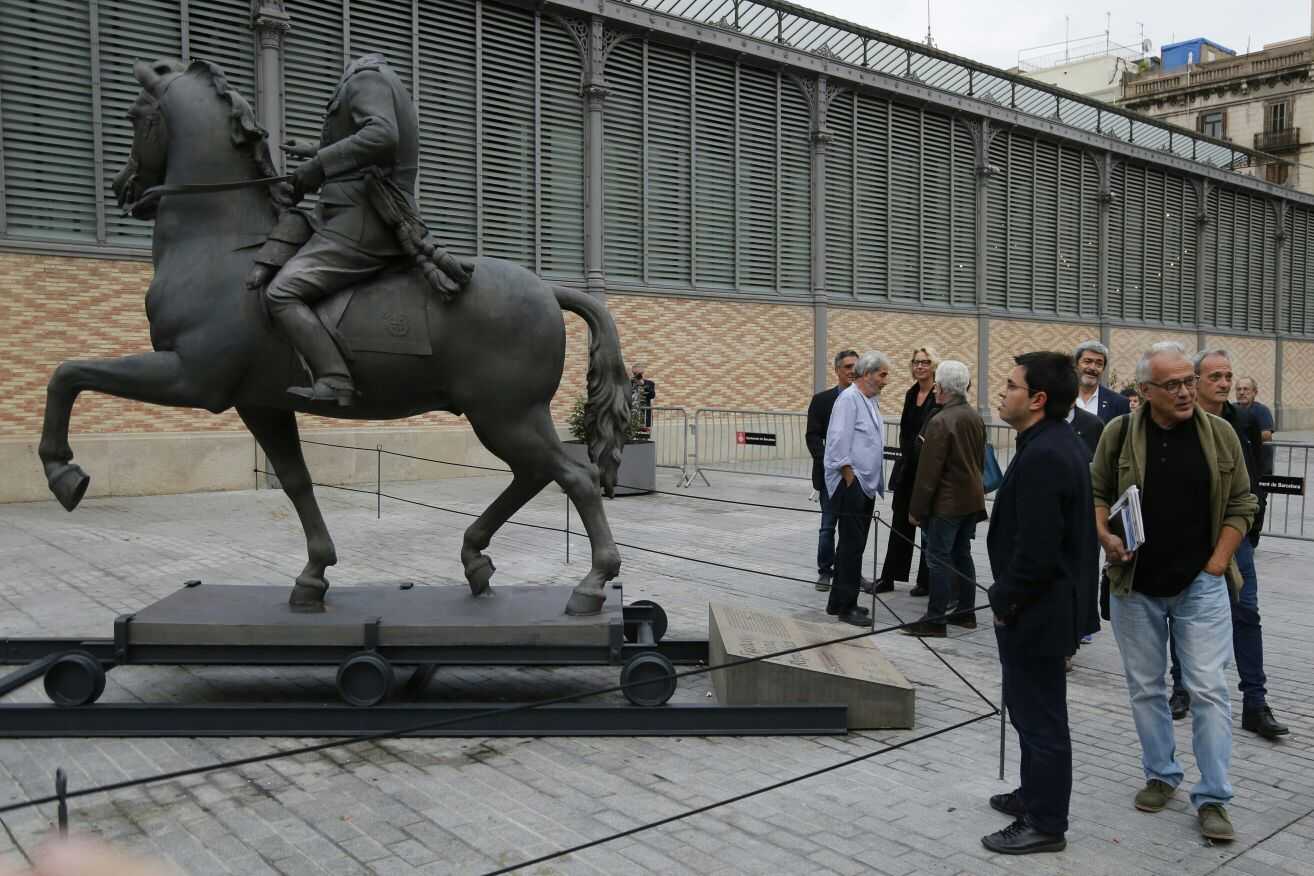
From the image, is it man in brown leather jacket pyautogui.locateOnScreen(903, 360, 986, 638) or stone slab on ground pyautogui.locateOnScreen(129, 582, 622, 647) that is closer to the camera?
stone slab on ground pyautogui.locateOnScreen(129, 582, 622, 647)

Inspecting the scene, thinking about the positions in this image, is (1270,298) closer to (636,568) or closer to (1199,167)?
Answer: (1199,167)

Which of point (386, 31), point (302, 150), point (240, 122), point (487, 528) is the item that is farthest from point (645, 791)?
point (386, 31)

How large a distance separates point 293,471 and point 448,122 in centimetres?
1173

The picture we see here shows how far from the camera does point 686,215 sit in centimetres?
1931

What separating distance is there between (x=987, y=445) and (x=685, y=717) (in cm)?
389

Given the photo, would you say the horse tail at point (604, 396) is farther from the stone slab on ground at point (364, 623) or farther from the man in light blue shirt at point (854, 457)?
the man in light blue shirt at point (854, 457)

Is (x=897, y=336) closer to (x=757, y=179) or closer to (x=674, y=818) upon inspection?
(x=757, y=179)

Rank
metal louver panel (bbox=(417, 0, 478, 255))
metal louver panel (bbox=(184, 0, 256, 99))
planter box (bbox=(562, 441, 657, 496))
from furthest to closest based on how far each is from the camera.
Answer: metal louver panel (bbox=(417, 0, 478, 255))
planter box (bbox=(562, 441, 657, 496))
metal louver panel (bbox=(184, 0, 256, 99))

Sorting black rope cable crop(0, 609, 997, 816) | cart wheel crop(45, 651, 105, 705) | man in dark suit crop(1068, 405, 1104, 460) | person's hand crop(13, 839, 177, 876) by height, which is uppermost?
man in dark suit crop(1068, 405, 1104, 460)

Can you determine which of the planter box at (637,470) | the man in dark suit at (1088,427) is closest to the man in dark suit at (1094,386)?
the man in dark suit at (1088,427)

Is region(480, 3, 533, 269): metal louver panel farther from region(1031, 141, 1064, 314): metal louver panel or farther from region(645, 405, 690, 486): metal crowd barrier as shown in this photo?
region(1031, 141, 1064, 314): metal louver panel

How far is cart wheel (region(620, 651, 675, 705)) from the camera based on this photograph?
5262 mm

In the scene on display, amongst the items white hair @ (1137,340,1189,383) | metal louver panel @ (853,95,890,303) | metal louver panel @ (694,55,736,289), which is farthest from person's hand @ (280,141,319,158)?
metal louver panel @ (853,95,890,303)

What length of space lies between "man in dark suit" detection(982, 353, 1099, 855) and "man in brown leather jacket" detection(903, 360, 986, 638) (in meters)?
3.29
